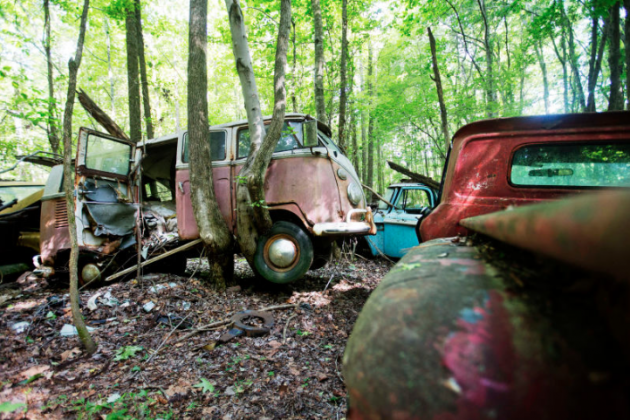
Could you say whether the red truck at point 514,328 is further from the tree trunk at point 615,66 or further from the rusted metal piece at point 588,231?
the tree trunk at point 615,66

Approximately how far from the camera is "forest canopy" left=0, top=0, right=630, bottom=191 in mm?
6094

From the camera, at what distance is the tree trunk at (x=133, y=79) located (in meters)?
7.43

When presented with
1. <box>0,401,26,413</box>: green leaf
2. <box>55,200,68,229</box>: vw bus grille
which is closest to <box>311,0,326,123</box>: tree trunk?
<box>55,200,68,229</box>: vw bus grille

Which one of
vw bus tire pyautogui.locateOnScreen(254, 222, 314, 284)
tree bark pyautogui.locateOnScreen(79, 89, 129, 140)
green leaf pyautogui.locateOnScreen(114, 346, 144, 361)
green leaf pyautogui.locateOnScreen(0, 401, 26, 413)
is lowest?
green leaf pyautogui.locateOnScreen(114, 346, 144, 361)

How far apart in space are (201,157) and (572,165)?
4116 millimetres

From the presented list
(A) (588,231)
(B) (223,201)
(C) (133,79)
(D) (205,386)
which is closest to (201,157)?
(B) (223,201)

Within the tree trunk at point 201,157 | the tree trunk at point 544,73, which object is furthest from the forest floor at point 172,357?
the tree trunk at point 544,73

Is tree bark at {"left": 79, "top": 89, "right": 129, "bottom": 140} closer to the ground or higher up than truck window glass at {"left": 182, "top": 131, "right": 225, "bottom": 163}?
higher up

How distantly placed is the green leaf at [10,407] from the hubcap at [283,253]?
2.61 m

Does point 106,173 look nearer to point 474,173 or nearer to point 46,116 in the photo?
point 46,116

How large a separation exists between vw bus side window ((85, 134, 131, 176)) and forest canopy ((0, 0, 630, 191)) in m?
0.61

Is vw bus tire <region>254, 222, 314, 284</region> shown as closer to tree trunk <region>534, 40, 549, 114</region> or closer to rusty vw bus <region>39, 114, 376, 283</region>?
rusty vw bus <region>39, 114, 376, 283</region>

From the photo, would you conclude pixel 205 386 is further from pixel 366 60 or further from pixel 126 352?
pixel 366 60

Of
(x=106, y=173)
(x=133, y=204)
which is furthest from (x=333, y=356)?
(x=106, y=173)
